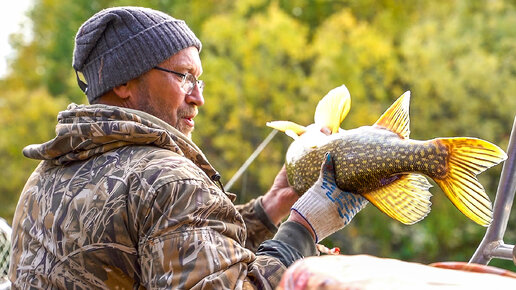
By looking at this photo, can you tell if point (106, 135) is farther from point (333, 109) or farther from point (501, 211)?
point (501, 211)

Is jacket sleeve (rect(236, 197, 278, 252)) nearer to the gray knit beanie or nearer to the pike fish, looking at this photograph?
the pike fish

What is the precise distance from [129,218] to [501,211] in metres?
1.06

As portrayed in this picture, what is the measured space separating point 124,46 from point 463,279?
1371 mm

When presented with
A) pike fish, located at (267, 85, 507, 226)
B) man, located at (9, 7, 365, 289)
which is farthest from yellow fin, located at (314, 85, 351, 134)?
man, located at (9, 7, 365, 289)

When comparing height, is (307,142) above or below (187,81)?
below

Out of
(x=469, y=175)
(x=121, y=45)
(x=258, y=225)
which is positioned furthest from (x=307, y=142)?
(x=121, y=45)

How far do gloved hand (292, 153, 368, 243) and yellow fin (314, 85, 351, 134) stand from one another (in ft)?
0.62

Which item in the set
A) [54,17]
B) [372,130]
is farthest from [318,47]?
[372,130]

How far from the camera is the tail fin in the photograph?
77.8 inches

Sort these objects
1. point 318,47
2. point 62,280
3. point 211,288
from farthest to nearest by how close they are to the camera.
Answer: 1. point 318,47
2. point 62,280
3. point 211,288

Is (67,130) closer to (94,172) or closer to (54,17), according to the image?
(94,172)

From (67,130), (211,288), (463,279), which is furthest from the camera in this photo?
(67,130)

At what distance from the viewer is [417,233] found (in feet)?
57.2

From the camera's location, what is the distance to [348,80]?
18531 millimetres
